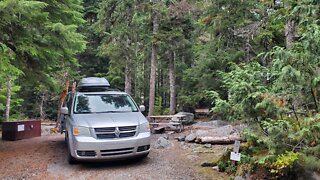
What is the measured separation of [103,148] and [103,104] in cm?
164

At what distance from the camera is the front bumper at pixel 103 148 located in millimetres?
6730

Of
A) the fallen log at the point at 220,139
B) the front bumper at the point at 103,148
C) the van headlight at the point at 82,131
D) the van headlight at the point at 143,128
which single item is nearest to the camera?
the front bumper at the point at 103,148

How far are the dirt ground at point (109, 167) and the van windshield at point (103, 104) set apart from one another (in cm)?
134

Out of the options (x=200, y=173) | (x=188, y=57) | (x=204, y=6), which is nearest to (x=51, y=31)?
(x=200, y=173)

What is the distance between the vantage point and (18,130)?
12195mm

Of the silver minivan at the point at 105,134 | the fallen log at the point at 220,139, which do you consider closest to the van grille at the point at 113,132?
the silver minivan at the point at 105,134

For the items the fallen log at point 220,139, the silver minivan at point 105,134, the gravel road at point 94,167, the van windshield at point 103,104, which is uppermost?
the van windshield at point 103,104

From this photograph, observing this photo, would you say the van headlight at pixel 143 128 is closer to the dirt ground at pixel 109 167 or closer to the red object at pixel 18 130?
the dirt ground at pixel 109 167

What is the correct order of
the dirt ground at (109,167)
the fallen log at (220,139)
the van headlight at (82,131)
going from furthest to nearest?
the fallen log at (220,139), the van headlight at (82,131), the dirt ground at (109,167)

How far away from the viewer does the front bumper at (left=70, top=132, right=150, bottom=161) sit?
6730 mm

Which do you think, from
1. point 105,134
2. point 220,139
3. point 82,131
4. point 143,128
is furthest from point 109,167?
point 220,139

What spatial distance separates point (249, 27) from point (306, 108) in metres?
7.50

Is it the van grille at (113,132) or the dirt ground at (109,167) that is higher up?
the van grille at (113,132)


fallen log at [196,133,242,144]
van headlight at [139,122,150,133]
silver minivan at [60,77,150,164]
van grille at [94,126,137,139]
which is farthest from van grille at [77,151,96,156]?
fallen log at [196,133,242,144]
